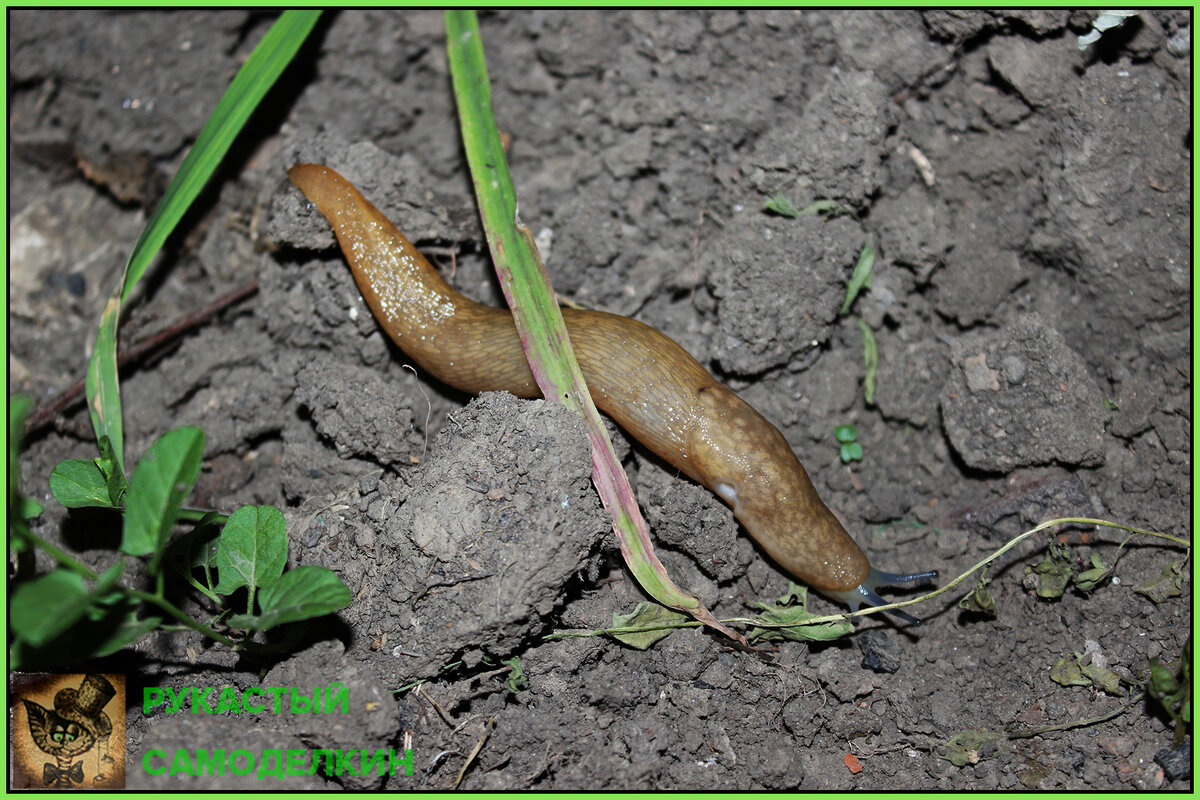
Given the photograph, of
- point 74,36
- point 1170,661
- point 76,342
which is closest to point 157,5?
point 74,36

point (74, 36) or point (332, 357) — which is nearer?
point (332, 357)

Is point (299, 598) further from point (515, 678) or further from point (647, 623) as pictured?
point (647, 623)

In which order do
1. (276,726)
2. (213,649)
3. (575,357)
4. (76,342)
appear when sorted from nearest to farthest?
(276,726) → (213,649) → (575,357) → (76,342)

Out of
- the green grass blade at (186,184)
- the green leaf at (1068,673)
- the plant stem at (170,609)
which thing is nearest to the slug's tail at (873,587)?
the green leaf at (1068,673)

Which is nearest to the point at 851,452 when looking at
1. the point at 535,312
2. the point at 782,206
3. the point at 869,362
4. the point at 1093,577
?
the point at 869,362

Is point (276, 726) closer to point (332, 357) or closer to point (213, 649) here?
point (213, 649)

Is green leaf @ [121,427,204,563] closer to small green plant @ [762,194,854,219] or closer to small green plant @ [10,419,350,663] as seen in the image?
small green plant @ [10,419,350,663]
